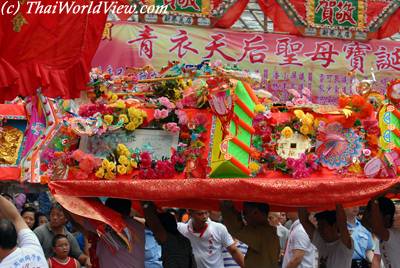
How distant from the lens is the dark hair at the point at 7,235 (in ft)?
16.7

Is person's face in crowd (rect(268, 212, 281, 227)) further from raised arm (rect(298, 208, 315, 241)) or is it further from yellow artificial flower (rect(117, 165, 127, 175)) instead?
yellow artificial flower (rect(117, 165, 127, 175))

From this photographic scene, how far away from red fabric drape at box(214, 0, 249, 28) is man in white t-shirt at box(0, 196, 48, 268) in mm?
8940

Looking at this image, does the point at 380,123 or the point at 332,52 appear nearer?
the point at 380,123

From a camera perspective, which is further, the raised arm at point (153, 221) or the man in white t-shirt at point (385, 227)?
the raised arm at point (153, 221)

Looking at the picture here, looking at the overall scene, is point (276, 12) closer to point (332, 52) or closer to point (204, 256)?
point (332, 52)

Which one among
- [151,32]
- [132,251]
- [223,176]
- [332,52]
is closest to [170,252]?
[132,251]

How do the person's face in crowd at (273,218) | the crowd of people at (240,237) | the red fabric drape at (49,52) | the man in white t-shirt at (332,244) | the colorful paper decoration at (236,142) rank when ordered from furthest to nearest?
the person's face in crowd at (273,218) < the man in white t-shirt at (332,244) < the crowd of people at (240,237) < the red fabric drape at (49,52) < the colorful paper decoration at (236,142)

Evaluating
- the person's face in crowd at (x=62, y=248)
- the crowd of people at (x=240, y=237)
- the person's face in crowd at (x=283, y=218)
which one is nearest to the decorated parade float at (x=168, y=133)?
the crowd of people at (x=240, y=237)

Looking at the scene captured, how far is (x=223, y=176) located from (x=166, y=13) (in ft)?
24.3

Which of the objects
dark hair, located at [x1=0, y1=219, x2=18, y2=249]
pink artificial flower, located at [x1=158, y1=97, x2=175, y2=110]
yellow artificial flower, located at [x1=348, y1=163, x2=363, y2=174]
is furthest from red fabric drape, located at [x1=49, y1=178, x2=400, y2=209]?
dark hair, located at [x1=0, y1=219, x2=18, y2=249]

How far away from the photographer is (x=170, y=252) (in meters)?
7.08

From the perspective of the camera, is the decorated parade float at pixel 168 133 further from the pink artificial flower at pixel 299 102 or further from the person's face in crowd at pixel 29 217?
the person's face in crowd at pixel 29 217

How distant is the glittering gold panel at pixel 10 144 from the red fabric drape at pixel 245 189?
24.9 inches

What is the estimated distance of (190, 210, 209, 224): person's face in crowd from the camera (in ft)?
26.5
